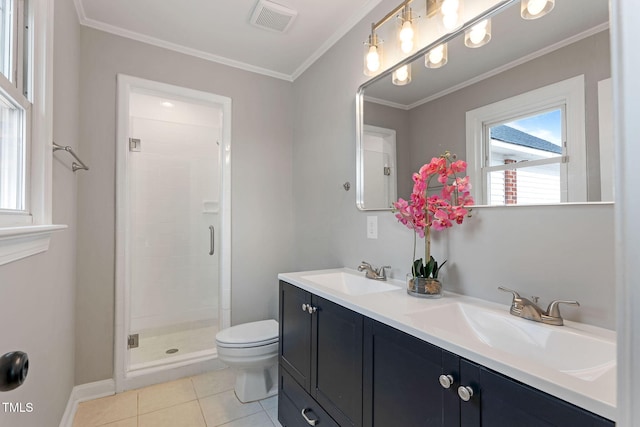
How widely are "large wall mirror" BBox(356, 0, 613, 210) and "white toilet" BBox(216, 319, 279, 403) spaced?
49.2 inches

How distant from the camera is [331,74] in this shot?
2.16 metres

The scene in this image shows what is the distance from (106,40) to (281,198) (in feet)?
5.33

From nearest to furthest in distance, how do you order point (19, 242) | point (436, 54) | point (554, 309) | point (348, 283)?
point (19, 242), point (554, 309), point (436, 54), point (348, 283)

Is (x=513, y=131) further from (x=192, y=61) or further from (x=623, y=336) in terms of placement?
(x=192, y=61)

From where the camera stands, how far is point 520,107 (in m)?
1.11

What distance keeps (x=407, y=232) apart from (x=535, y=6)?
999 mm

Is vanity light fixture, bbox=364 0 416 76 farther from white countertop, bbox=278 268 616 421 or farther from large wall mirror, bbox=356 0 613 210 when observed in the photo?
white countertop, bbox=278 268 616 421

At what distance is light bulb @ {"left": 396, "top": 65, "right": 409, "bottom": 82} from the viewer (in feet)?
5.11

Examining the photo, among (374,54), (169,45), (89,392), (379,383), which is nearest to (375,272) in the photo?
(379,383)

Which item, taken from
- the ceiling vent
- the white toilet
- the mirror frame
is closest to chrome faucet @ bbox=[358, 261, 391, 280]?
the mirror frame

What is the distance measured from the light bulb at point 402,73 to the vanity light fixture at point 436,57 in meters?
0.12

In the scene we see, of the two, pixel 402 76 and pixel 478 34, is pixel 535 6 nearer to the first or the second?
pixel 478 34

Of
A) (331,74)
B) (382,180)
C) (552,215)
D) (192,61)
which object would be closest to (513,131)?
(552,215)

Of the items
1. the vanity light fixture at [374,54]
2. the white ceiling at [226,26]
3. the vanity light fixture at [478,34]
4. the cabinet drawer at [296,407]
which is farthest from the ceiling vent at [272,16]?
the cabinet drawer at [296,407]
